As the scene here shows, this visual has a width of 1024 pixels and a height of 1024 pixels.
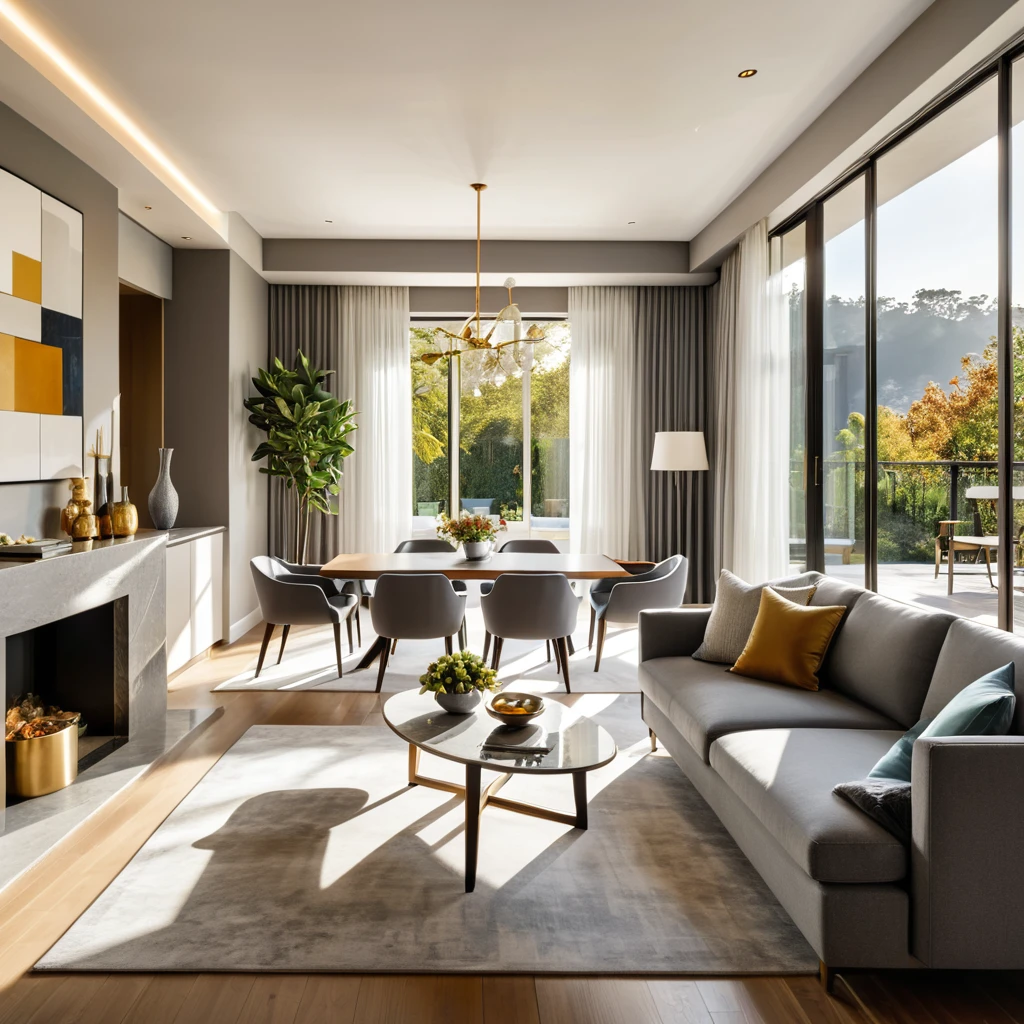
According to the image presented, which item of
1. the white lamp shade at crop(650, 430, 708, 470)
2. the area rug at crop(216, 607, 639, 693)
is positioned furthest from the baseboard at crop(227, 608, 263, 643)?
the white lamp shade at crop(650, 430, 708, 470)

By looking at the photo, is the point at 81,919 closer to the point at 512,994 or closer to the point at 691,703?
the point at 512,994

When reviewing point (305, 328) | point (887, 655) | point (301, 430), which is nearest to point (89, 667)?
point (301, 430)

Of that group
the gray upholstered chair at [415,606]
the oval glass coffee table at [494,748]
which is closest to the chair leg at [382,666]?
the gray upholstered chair at [415,606]

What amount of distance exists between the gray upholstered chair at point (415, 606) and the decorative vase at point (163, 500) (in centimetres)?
135

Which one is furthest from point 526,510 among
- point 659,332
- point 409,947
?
point 409,947

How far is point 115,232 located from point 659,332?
4.30 meters

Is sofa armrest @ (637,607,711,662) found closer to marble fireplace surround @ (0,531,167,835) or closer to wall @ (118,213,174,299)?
marble fireplace surround @ (0,531,167,835)

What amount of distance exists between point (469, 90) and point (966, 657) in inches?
126

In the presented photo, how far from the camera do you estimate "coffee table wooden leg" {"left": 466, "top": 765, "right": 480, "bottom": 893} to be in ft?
7.47

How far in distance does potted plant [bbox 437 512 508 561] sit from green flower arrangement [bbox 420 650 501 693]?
2.11 meters

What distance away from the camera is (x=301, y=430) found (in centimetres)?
589

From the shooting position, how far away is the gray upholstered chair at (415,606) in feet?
13.8

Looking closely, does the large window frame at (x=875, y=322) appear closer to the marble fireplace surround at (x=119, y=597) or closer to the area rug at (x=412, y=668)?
the area rug at (x=412, y=668)

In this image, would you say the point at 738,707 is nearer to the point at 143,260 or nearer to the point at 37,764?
the point at 37,764
